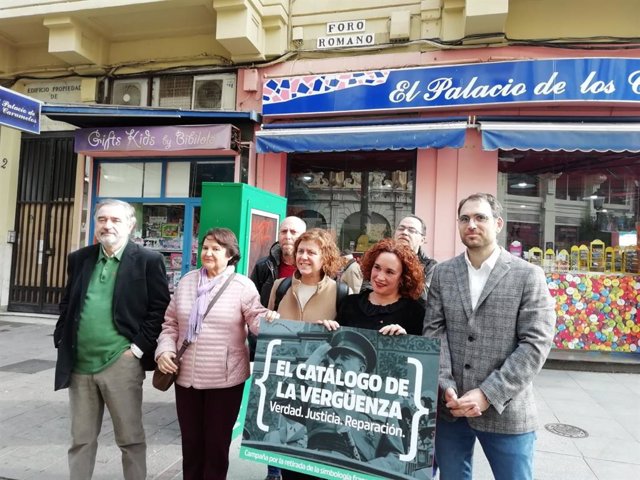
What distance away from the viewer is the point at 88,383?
8.84 ft

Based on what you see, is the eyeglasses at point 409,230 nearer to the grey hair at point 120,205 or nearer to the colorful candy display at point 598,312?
the grey hair at point 120,205

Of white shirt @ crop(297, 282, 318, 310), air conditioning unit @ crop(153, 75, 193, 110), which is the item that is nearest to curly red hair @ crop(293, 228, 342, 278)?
white shirt @ crop(297, 282, 318, 310)

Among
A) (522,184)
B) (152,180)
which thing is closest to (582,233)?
(522,184)

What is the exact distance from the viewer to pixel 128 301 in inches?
105

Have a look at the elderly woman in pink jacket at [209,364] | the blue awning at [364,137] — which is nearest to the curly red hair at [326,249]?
the elderly woman in pink jacket at [209,364]

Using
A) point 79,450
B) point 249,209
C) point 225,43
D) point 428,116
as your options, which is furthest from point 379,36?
point 79,450

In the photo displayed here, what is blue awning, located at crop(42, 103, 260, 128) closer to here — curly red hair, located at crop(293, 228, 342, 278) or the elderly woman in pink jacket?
the elderly woman in pink jacket

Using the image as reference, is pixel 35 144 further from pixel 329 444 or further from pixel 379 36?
pixel 329 444

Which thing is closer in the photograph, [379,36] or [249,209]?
[249,209]

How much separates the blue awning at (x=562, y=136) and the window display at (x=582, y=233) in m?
0.84

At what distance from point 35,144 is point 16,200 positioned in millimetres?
1228

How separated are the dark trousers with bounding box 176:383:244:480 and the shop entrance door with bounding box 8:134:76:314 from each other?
24.6ft

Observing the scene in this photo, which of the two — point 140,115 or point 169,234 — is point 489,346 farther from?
point 169,234

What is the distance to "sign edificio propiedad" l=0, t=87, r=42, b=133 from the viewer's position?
5.88m
